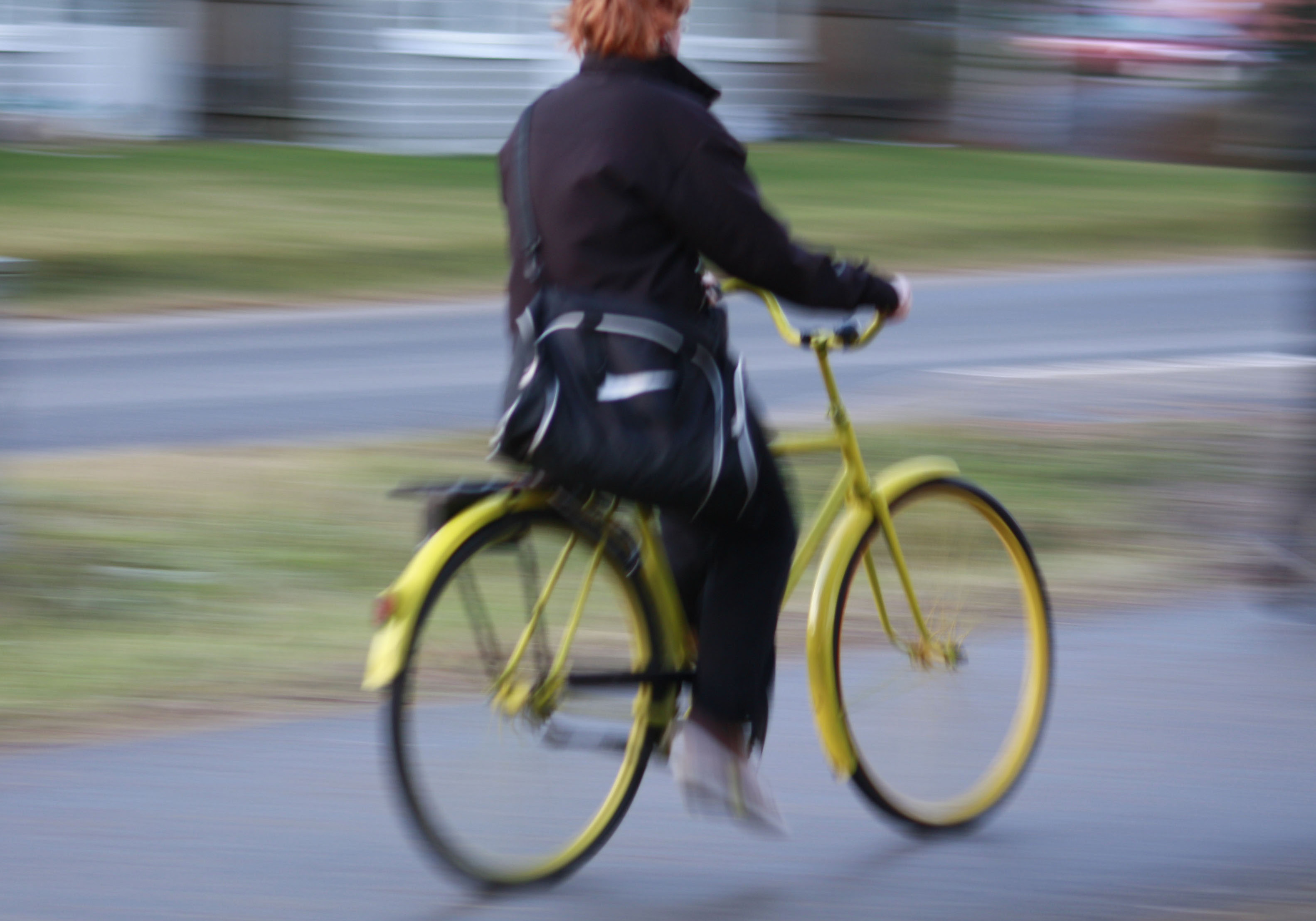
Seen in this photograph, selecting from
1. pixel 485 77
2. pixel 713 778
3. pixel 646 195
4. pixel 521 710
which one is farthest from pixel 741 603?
pixel 485 77

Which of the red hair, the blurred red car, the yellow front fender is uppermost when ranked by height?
the red hair

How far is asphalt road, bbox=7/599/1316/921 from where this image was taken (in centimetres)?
388

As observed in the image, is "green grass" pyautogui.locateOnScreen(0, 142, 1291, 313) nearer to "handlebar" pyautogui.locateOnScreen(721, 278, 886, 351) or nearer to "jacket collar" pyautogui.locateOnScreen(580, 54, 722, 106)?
"handlebar" pyautogui.locateOnScreen(721, 278, 886, 351)

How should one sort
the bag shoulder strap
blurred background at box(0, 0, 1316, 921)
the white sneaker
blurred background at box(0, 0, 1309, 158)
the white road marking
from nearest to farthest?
the bag shoulder strap < the white sneaker < blurred background at box(0, 0, 1316, 921) < the white road marking < blurred background at box(0, 0, 1309, 158)

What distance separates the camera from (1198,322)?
13.4 meters

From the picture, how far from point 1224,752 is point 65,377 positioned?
7378 millimetres

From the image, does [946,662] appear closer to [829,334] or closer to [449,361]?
[829,334]

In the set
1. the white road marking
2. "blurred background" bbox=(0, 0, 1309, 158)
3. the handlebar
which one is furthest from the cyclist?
"blurred background" bbox=(0, 0, 1309, 158)

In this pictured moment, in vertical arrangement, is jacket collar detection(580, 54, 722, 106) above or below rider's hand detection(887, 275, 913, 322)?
above

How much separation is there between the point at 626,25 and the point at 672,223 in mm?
362

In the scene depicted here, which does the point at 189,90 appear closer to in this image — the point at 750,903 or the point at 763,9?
the point at 763,9

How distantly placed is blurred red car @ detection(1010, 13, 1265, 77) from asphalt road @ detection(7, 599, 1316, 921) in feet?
14.1

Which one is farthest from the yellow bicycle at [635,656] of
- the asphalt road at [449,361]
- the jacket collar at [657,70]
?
the asphalt road at [449,361]

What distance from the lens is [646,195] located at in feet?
11.7
